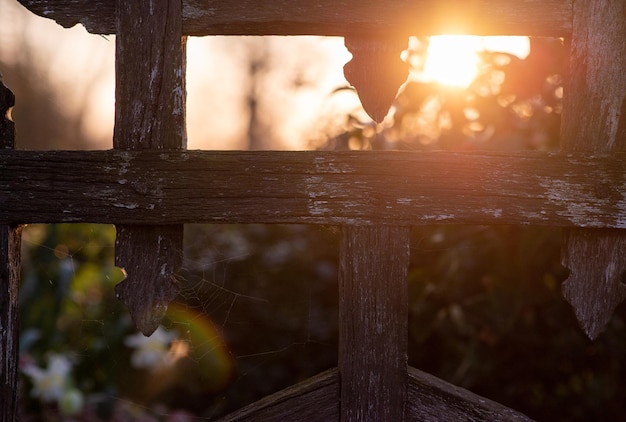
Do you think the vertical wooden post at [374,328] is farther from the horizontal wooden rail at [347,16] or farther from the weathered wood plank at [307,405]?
the horizontal wooden rail at [347,16]

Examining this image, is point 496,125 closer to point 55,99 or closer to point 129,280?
point 129,280

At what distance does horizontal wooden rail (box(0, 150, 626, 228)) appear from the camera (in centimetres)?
99

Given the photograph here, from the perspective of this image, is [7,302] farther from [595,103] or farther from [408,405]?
[595,103]

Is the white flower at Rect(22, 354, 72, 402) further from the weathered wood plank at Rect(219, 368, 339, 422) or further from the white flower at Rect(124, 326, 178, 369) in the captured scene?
the weathered wood plank at Rect(219, 368, 339, 422)

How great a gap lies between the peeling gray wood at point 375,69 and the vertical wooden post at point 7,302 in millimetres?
594

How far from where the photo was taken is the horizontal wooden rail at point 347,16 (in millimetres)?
982

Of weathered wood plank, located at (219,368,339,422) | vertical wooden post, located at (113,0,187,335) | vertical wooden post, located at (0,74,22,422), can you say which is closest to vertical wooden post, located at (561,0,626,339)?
weathered wood plank, located at (219,368,339,422)

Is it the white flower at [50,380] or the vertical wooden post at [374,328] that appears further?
the white flower at [50,380]

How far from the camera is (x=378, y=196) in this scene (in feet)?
3.28

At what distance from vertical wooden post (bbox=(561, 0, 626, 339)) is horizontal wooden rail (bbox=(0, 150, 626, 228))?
0.04 meters

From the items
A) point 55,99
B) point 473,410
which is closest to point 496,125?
point 473,410

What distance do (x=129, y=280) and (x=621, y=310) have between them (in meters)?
1.45

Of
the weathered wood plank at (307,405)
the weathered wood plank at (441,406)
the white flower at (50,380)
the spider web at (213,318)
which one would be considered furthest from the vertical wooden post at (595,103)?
the white flower at (50,380)

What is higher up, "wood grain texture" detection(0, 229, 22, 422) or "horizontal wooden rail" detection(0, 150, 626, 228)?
"horizontal wooden rail" detection(0, 150, 626, 228)
